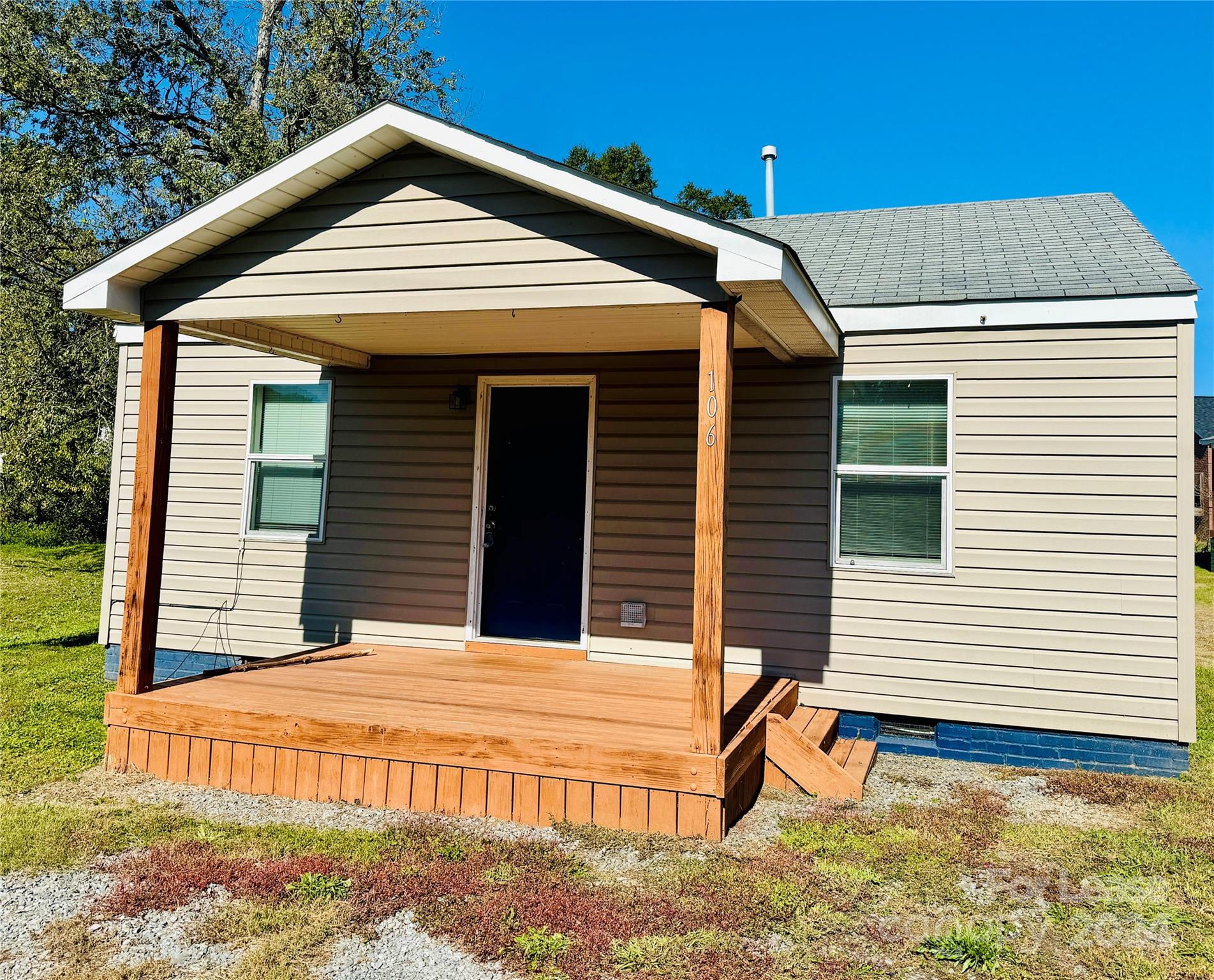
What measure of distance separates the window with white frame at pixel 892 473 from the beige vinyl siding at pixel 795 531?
90mm

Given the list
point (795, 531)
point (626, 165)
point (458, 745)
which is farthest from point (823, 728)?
point (626, 165)

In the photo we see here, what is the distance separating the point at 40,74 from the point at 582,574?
1325cm

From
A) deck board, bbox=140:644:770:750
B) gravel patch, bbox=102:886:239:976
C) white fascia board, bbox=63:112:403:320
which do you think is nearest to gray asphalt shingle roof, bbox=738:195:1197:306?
deck board, bbox=140:644:770:750

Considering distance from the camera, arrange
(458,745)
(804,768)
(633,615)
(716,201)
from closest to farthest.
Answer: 1. (458,745)
2. (804,768)
3. (633,615)
4. (716,201)

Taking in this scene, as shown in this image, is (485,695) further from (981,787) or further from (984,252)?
(984,252)

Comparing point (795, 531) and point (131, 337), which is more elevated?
point (131, 337)

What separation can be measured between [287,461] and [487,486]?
67.7 inches

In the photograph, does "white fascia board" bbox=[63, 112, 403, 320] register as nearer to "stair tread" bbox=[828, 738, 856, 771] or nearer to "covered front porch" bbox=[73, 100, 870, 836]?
"covered front porch" bbox=[73, 100, 870, 836]

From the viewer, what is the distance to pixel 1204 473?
75.5 ft

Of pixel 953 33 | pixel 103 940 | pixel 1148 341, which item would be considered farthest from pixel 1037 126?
pixel 103 940

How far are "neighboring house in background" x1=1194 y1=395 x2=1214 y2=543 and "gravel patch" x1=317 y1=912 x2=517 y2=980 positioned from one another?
22.4 m

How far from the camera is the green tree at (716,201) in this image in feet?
78.9

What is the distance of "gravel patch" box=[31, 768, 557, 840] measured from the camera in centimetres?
383

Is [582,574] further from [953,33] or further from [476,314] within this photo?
[953,33]
